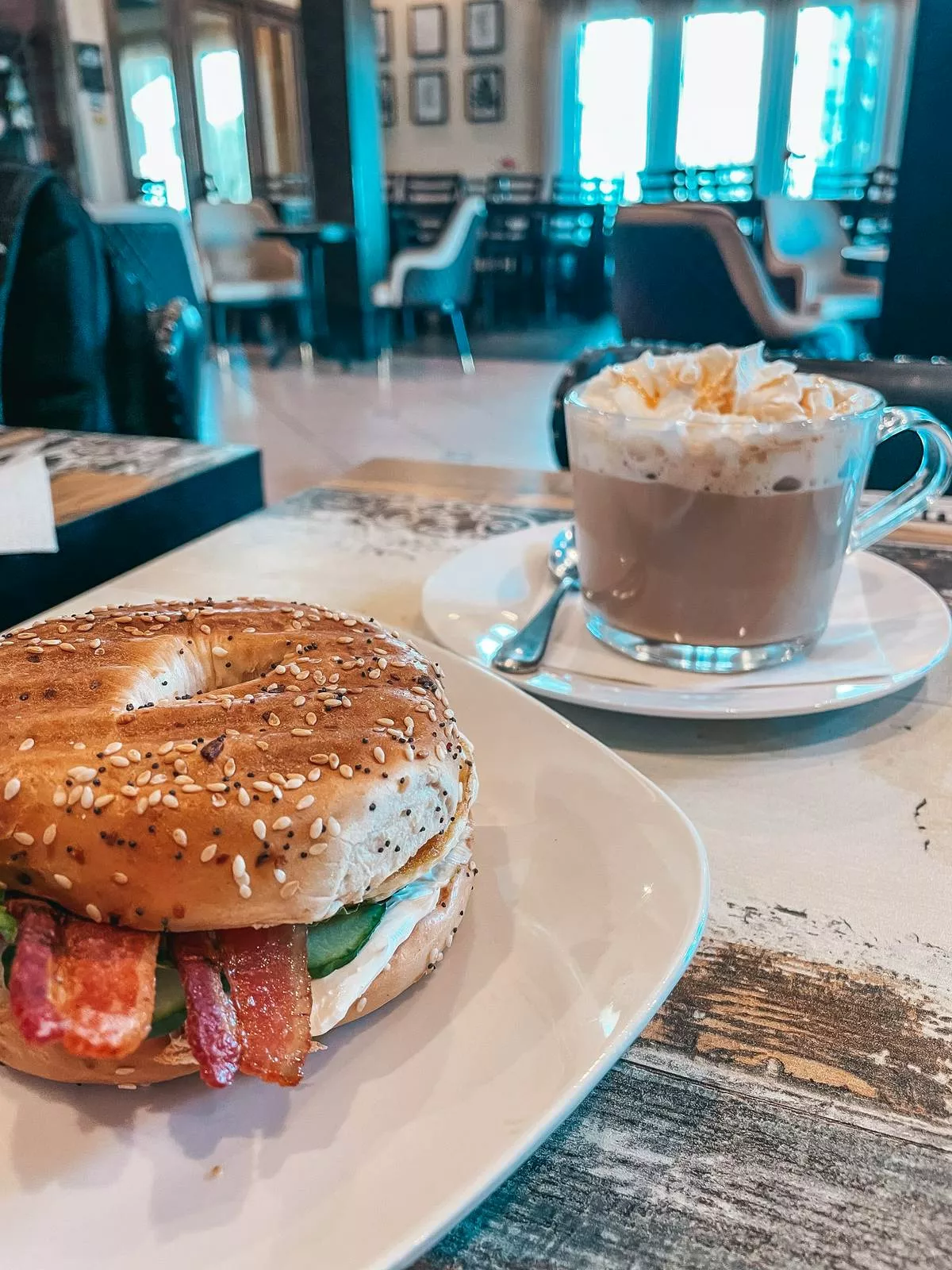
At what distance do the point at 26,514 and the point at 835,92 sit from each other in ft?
36.0

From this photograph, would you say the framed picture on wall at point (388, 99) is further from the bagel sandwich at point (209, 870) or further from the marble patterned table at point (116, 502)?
the bagel sandwich at point (209, 870)

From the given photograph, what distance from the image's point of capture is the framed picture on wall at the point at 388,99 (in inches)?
420

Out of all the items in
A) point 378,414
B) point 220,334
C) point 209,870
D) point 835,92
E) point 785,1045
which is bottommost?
point 378,414

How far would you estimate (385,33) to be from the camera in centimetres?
1043

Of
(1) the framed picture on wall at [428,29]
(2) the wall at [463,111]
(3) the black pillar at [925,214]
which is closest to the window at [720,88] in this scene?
(2) the wall at [463,111]

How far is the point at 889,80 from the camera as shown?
31.0ft

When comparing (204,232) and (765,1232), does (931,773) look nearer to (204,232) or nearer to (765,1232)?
(765,1232)

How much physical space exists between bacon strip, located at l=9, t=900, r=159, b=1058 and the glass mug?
1.82 feet

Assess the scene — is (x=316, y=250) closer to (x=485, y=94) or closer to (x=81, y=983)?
(x=485, y=94)

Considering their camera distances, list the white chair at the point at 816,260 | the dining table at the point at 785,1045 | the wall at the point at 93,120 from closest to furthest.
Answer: the dining table at the point at 785,1045 < the white chair at the point at 816,260 < the wall at the point at 93,120

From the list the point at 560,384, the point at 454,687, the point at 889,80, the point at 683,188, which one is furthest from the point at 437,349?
the point at 454,687

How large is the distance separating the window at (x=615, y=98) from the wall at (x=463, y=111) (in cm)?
51

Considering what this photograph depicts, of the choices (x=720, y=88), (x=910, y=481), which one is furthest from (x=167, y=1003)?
(x=720, y=88)

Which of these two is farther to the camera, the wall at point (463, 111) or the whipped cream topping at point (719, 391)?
the wall at point (463, 111)
